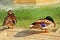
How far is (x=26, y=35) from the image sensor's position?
3.31m

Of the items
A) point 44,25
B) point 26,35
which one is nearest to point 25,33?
point 26,35

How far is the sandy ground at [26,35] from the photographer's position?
10.5ft

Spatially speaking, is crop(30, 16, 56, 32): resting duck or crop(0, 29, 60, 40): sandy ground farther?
crop(30, 16, 56, 32): resting duck

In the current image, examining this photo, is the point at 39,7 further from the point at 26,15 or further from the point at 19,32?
the point at 19,32

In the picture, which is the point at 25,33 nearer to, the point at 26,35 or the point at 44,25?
the point at 26,35

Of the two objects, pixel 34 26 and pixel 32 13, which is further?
pixel 32 13

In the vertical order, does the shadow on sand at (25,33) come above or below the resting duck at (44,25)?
below

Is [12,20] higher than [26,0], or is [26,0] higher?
[26,0]

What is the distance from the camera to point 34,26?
11.0ft

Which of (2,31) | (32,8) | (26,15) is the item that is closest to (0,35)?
(2,31)

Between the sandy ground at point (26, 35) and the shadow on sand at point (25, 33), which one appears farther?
the shadow on sand at point (25, 33)

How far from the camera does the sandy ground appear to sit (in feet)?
10.5

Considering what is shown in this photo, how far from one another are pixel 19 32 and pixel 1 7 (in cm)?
212

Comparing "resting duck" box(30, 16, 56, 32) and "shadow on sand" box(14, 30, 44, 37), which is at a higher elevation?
"resting duck" box(30, 16, 56, 32)
